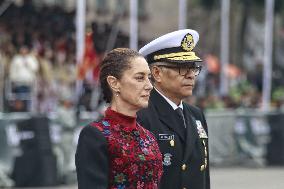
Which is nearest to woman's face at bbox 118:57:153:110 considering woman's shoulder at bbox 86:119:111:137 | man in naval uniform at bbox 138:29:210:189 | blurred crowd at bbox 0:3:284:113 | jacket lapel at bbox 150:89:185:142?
woman's shoulder at bbox 86:119:111:137

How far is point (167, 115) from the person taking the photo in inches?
240

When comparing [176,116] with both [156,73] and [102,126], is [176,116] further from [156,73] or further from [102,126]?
[102,126]

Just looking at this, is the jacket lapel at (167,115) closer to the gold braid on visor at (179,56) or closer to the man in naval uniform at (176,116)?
the man in naval uniform at (176,116)

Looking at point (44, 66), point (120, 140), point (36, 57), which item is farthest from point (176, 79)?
point (36, 57)

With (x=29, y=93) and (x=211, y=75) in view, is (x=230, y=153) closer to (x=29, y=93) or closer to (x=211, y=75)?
(x=29, y=93)

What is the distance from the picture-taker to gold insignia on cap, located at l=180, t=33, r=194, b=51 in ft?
20.1

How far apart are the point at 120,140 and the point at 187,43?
1.31 m

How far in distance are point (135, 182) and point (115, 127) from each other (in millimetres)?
273

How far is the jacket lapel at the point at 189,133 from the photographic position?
19.7 feet

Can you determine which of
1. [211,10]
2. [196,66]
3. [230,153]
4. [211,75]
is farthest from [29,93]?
[211,10]

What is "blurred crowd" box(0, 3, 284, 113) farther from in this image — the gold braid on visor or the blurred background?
the gold braid on visor

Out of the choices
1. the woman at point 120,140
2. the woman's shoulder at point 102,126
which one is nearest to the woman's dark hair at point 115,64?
the woman at point 120,140

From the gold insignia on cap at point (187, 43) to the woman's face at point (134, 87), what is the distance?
1068 millimetres

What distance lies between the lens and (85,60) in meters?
20.4
